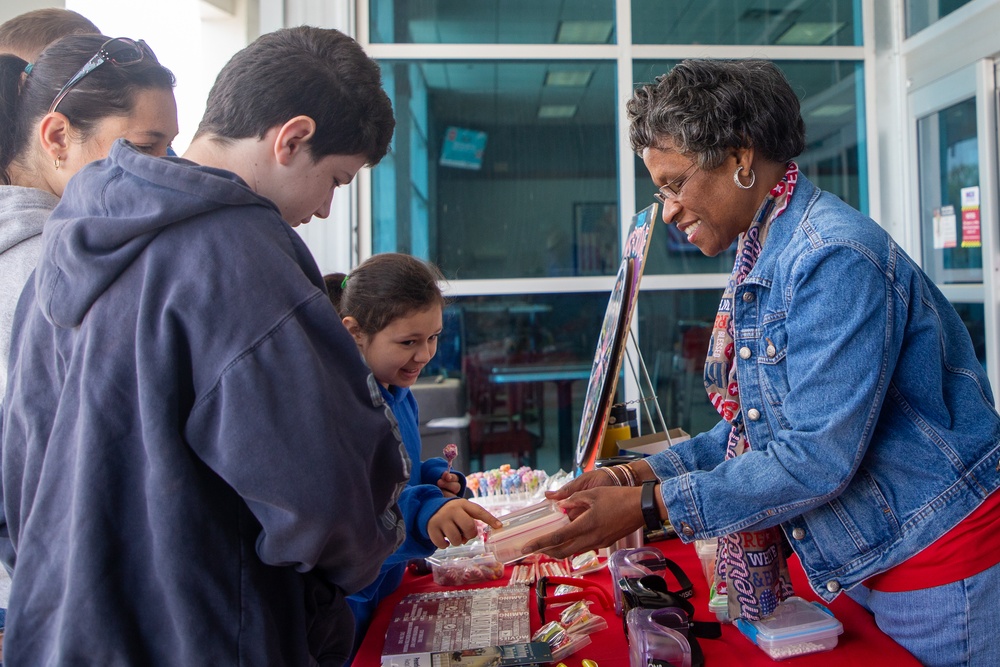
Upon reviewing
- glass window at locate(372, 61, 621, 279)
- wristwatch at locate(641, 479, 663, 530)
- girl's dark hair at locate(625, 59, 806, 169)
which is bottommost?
wristwatch at locate(641, 479, 663, 530)

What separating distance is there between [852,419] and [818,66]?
373cm

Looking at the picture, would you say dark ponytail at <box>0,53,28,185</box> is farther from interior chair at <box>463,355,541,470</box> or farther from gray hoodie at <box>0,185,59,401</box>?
interior chair at <box>463,355,541,470</box>

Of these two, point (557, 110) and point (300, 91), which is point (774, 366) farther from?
point (557, 110)

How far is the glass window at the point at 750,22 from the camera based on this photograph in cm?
407

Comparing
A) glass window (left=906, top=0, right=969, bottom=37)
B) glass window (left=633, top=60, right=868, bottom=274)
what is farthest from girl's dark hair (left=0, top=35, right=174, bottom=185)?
glass window (left=906, top=0, right=969, bottom=37)

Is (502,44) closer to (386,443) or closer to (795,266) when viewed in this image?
(795,266)

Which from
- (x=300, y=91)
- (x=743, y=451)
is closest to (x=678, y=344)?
(x=743, y=451)

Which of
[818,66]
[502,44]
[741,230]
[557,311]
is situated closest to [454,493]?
[741,230]

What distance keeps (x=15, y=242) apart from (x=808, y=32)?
4.21 meters

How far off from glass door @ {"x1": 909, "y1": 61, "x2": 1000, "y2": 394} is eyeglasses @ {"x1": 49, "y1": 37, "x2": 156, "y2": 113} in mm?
3385

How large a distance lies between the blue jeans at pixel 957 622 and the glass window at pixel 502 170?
3055 millimetres

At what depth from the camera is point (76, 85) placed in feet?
4.01

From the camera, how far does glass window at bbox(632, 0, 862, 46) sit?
13.4ft

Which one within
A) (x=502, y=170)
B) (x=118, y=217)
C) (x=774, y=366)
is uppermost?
(x=502, y=170)
